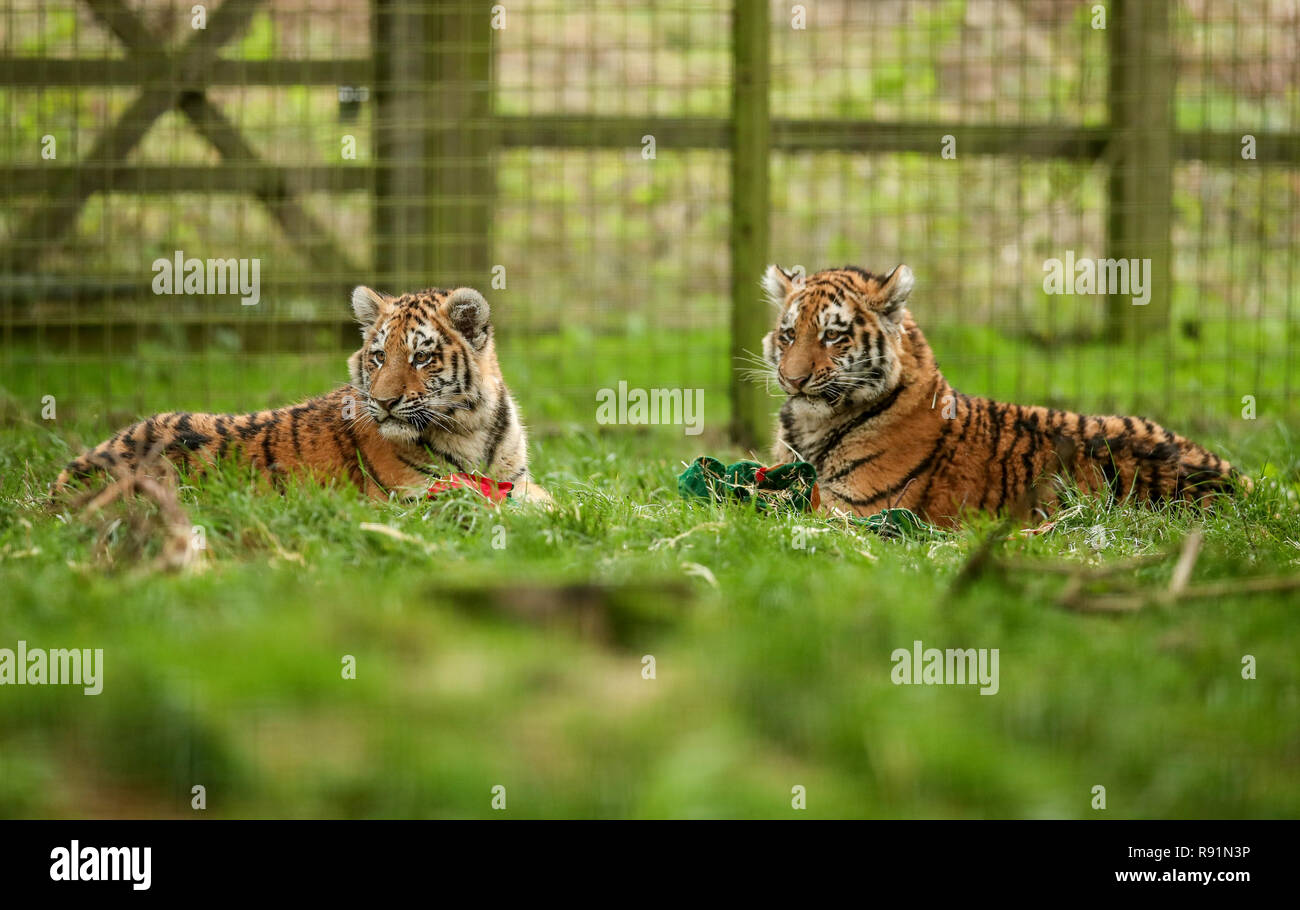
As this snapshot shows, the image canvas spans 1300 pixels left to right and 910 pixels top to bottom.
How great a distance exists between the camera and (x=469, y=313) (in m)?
4.68

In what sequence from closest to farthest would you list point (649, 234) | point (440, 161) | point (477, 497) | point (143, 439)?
point (477, 497) < point (143, 439) < point (440, 161) < point (649, 234)

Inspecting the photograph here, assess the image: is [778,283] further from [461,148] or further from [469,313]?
[461,148]

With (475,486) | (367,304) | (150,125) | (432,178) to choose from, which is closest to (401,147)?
(432,178)

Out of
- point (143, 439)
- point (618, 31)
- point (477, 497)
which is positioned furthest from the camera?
point (618, 31)

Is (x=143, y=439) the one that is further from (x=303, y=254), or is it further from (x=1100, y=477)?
(x=1100, y=477)

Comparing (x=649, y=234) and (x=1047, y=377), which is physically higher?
(x=649, y=234)

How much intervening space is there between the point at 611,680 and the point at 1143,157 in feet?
18.6

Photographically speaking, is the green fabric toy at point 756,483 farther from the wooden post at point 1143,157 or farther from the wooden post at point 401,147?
the wooden post at point 1143,157

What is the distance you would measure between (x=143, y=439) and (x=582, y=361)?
11.9 feet

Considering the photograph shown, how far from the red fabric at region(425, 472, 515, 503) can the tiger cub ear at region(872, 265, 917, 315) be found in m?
1.47

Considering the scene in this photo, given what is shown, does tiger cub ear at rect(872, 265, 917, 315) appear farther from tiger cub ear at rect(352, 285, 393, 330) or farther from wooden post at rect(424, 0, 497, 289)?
wooden post at rect(424, 0, 497, 289)

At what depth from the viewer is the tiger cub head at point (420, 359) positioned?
4500 mm
